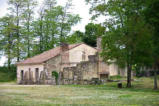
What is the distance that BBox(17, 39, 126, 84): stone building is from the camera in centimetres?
4312

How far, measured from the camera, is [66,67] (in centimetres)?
4444

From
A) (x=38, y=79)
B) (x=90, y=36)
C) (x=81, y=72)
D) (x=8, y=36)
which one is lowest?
(x=38, y=79)

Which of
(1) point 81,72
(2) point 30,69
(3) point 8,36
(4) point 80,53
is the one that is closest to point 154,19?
(1) point 81,72

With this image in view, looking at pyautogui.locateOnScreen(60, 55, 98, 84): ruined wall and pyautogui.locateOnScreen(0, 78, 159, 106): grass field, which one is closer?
pyautogui.locateOnScreen(0, 78, 159, 106): grass field

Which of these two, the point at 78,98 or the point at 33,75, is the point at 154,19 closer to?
the point at 78,98

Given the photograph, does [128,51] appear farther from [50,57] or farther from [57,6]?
[57,6]

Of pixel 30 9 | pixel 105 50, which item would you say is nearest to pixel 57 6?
pixel 30 9

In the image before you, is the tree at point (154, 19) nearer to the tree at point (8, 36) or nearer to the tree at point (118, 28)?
the tree at point (118, 28)

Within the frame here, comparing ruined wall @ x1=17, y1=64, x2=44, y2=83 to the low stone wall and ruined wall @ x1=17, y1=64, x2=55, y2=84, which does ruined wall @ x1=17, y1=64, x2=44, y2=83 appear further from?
the low stone wall

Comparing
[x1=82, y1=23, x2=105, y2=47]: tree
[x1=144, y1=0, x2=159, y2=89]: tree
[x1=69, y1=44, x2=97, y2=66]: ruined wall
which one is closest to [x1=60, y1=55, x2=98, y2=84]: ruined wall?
[x1=69, y1=44, x2=97, y2=66]: ruined wall

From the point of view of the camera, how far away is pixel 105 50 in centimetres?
3297

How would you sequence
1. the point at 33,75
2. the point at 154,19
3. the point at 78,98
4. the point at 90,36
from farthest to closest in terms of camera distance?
the point at 90,36, the point at 33,75, the point at 78,98, the point at 154,19

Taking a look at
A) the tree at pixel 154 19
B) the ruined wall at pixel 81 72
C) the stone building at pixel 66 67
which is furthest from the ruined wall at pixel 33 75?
the tree at pixel 154 19

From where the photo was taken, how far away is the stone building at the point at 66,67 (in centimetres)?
4312
